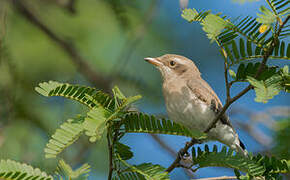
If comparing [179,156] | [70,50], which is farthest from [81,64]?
[179,156]

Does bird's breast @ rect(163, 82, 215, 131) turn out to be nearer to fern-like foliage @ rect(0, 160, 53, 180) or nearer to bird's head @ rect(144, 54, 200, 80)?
bird's head @ rect(144, 54, 200, 80)

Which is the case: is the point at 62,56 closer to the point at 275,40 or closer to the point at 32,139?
the point at 32,139

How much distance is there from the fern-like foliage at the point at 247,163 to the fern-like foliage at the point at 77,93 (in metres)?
0.69

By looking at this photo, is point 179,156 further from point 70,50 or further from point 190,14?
point 70,50

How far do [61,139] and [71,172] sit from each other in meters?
0.21

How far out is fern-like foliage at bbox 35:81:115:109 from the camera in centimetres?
230

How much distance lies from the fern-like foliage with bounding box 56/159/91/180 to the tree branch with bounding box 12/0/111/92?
11.6 ft

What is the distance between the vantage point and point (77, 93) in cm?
233

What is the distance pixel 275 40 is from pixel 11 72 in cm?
290

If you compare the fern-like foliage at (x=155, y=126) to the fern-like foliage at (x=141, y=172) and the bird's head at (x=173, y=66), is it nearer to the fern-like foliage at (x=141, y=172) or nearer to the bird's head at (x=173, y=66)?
the fern-like foliage at (x=141, y=172)

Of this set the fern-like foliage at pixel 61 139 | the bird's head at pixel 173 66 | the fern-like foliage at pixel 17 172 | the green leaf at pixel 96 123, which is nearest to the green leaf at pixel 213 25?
the green leaf at pixel 96 123

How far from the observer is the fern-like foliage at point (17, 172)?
6.48 feet

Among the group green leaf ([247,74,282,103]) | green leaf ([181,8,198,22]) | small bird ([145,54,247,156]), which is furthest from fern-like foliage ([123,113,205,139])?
small bird ([145,54,247,156])

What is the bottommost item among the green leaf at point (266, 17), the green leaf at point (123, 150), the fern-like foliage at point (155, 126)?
the green leaf at point (123, 150)
